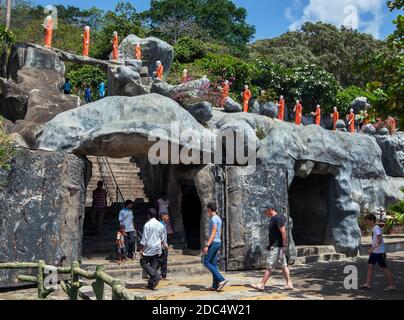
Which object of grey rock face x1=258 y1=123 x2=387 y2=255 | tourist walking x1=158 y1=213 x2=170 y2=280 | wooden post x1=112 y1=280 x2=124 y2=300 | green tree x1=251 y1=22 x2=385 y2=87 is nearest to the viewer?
wooden post x1=112 y1=280 x2=124 y2=300

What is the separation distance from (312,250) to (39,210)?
7965mm

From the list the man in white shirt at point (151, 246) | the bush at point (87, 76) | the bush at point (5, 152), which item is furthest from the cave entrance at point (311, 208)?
the bush at point (87, 76)

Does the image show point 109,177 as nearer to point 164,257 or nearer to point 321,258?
point 321,258

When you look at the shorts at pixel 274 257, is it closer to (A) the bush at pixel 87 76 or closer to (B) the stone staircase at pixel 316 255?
(B) the stone staircase at pixel 316 255

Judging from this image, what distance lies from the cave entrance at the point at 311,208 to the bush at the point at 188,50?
2007cm

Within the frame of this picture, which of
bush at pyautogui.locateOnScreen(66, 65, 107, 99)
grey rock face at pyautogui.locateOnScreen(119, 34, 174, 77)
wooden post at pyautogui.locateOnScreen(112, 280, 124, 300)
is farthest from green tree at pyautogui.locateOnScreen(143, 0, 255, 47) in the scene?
wooden post at pyautogui.locateOnScreen(112, 280, 124, 300)

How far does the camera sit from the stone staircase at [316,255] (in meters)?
14.0

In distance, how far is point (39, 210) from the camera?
33.6 feet

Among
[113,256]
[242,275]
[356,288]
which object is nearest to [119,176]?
[113,256]

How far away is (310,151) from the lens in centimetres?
1455

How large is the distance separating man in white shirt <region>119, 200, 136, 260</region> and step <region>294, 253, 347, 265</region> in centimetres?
439

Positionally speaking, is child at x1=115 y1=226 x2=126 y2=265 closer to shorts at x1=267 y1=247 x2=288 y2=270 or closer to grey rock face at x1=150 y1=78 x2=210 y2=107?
shorts at x1=267 y1=247 x2=288 y2=270

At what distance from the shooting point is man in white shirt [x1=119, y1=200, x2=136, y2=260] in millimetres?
11508
